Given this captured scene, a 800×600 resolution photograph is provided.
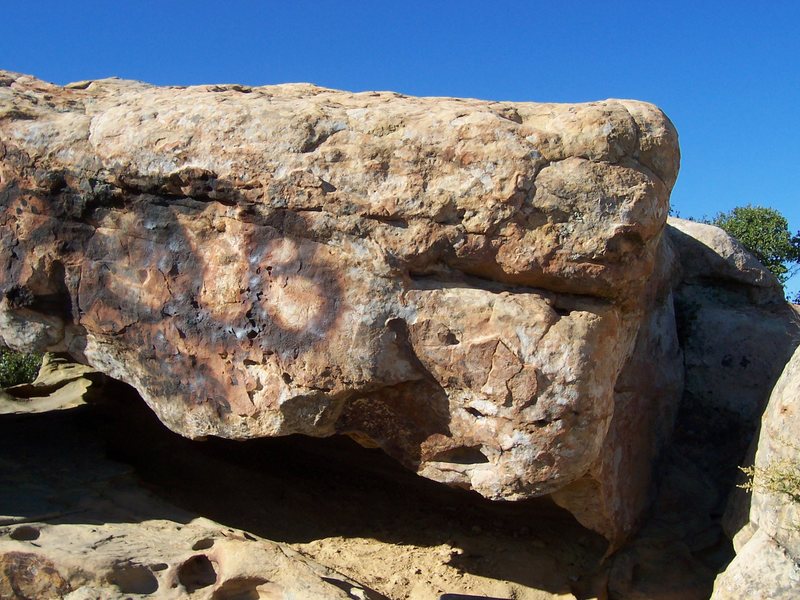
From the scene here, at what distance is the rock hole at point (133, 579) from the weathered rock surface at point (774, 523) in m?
2.86

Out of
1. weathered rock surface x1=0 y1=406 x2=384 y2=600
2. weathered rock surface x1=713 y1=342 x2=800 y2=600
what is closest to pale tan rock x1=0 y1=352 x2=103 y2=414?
weathered rock surface x1=0 y1=406 x2=384 y2=600

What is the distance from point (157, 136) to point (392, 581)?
9.36 feet

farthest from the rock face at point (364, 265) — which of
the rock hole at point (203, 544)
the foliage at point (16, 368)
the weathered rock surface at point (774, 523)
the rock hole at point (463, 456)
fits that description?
the foliage at point (16, 368)

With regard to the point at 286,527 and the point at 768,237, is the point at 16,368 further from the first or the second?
the point at 768,237

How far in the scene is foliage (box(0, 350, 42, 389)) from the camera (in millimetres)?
9047

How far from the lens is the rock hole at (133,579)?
416 cm

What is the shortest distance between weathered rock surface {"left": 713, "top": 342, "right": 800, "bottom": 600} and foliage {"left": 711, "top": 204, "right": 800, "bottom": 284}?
18.2 feet

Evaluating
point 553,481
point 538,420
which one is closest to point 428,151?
point 538,420

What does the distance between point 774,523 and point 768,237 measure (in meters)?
6.21

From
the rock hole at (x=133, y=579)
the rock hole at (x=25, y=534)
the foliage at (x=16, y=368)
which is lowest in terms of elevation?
the rock hole at (x=133, y=579)

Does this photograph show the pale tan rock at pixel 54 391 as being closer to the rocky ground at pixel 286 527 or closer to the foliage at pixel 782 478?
the rocky ground at pixel 286 527

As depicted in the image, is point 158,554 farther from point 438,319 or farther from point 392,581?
point 438,319

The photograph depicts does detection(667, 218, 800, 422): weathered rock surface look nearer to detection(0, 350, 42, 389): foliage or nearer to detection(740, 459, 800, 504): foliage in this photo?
detection(740, 459, 800, 504): foliage

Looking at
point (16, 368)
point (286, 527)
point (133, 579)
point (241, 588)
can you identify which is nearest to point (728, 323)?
point (286, 527)
